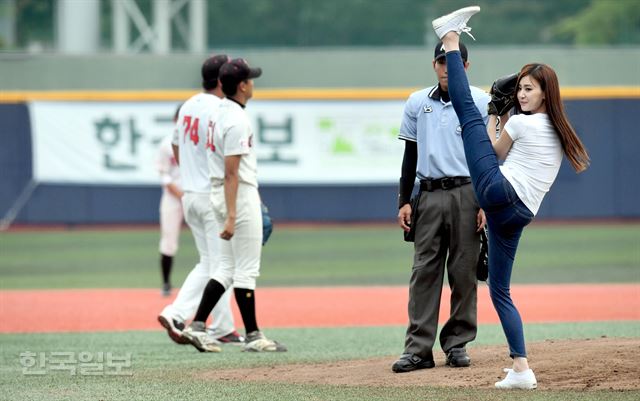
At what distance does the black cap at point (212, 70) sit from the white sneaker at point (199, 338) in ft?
6.34

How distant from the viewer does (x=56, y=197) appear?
916 inches

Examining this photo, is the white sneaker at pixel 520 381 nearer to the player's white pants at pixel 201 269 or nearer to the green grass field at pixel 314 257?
the player's white pants at pixel 201 269

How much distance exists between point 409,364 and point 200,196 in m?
2.66

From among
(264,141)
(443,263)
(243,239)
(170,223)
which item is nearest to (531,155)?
(443,263)

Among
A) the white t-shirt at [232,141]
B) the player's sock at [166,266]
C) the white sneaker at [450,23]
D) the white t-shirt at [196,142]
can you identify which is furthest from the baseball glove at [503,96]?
the player's sock at [166,266]

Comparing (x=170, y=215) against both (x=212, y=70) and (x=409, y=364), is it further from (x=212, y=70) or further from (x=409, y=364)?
(x=409, y=364)

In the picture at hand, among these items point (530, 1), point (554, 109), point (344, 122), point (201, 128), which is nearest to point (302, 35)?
point (344, 122)

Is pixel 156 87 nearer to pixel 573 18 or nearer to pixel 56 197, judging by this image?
pixel 56 197

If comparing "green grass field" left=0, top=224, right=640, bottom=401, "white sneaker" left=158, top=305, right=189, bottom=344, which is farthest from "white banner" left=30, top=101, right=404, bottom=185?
"white sneaker" left=158, top=305, right=189, bottom=344

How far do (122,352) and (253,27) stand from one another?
57.4 ft

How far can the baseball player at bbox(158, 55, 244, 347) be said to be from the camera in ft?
28.5

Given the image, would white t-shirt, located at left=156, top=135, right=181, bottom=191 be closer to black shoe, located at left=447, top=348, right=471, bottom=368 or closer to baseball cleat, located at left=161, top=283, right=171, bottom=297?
baseball cleat, located at left=161, top=283, right=171, bottom=297

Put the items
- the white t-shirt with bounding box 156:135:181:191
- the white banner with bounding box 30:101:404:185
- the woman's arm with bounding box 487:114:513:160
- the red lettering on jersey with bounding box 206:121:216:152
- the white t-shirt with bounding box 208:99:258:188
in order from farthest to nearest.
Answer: the white banner with bounding box 30:101:404:185, the white t-shirt with bounding box 156:135:181:191, the red lettering on jersey with bounding box 206:121:216:152, the white t-shirt with bounding box 208:99:258:188, the woman's arm with bounding box 487:114:513:160

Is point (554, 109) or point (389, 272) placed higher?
point (554, 109)
